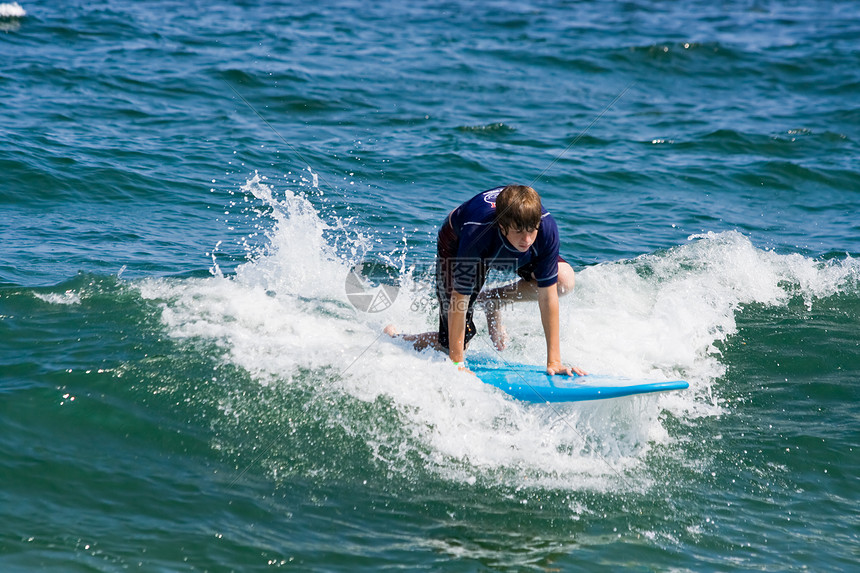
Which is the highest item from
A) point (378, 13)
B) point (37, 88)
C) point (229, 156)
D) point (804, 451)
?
point (378, 13)

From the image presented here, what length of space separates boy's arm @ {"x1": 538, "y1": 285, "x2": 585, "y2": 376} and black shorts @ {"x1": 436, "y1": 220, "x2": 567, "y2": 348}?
21 centimetres

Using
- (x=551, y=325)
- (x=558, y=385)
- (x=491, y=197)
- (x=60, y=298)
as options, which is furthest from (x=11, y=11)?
(x=558, y=385)

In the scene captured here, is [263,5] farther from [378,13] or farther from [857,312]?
[857,312]

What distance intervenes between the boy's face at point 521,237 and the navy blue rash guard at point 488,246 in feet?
0.35

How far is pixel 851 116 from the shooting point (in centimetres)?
1388

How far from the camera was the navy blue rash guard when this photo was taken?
16.5 feet

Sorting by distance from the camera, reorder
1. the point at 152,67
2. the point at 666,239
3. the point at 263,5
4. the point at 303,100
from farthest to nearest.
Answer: the point at 263,5
the point at 152,67
the point at 303,100
the point at 666,239

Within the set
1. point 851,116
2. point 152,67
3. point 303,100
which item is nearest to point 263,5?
point 152,67

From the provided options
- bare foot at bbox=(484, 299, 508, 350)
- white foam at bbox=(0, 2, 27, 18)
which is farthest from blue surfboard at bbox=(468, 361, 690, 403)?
white foam at bbox=(0, 2, 27, 18)

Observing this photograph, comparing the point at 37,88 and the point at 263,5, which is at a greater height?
the point at 263,5

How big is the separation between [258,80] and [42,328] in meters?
8.17

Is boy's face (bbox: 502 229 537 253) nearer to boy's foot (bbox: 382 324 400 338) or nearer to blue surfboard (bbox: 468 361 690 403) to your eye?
blue surfboard (bbox: 468 361 690 403)

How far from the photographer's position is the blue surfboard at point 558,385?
5180mm

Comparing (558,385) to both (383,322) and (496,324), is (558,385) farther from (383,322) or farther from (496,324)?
(383,322)
